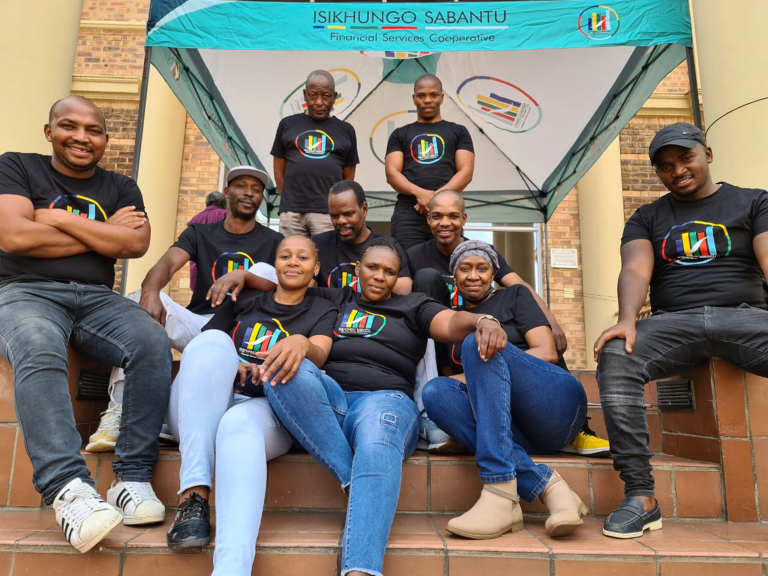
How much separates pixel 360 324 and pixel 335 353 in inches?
7.0

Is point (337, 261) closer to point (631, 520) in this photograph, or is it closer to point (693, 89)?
point (631, 520)

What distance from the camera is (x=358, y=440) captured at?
6.47 ft

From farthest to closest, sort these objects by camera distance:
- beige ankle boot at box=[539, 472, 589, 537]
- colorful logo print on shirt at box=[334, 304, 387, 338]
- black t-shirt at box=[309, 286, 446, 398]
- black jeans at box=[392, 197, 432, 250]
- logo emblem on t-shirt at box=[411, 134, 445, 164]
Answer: logo emblem on t-shirt at box=[411, 134, 445, 164] → black jeans at box=[392, 197, 432, 250] → colorful logo print on shirt at box=[334, 304, 387, 338] → black t-shirt at box=[309, 286, 446, 398] → beige ankle boot at box=[539, 472, 589, 537]

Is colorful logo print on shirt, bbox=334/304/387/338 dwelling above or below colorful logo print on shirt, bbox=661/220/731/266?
below

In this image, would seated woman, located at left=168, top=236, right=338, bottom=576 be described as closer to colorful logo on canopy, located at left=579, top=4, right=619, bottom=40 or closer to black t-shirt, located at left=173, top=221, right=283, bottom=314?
black t-shirt, located at left=173, top=221, right=283, bottom=314

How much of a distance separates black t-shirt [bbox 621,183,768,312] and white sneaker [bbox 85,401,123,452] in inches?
97.4

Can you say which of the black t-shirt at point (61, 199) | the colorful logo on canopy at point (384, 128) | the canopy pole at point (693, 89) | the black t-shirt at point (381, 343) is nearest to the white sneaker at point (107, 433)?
the black t-shirt at point (61, 199)

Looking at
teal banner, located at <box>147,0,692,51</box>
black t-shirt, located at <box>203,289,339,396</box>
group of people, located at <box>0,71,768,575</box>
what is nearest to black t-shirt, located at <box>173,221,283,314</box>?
group of people, located at <box>0,71,768,575</box>

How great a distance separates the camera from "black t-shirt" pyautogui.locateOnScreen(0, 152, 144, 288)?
2.36 metres

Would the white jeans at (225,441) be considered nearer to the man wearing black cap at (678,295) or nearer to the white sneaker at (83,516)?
the white sneaker at (83,516)

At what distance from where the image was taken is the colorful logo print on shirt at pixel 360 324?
2521mm

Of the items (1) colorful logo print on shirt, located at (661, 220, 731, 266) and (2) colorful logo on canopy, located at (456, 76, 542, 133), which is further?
(2) colorful logo on canopy, located at (456, 76, 542, 133)

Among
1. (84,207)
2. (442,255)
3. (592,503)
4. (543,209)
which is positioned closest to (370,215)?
(543,209)

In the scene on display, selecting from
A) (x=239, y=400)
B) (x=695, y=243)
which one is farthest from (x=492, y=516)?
(x=695, y=243)
